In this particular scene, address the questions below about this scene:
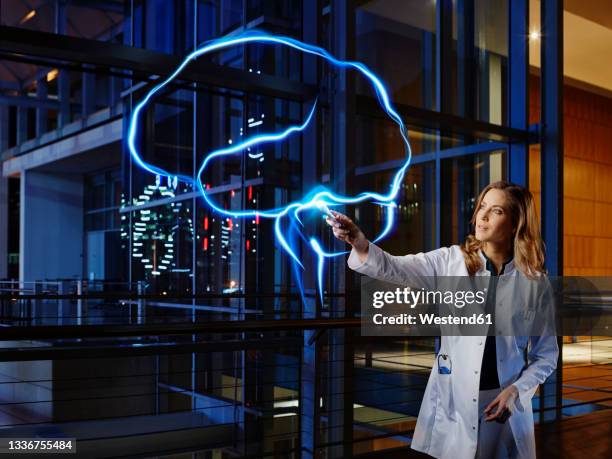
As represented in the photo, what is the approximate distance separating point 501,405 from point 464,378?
0.11 meters

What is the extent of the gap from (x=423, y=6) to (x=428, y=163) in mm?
1536

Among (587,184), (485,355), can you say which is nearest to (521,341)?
(485,355)

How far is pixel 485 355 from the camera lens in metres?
1.64

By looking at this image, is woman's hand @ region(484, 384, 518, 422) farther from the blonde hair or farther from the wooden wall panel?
the wooden wall panel

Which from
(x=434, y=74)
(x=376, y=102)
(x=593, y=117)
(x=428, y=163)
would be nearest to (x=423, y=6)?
(x=434, y=74)

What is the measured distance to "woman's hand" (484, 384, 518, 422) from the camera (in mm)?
1562

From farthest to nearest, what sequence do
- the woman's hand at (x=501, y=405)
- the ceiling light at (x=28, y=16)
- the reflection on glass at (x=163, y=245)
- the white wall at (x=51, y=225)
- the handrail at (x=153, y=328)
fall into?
the white wall at (x=51, y=225), the ceiling light at (x=28, y=16), the reflection on glass at (x=163, y=245), the handrail at (x=153, y=328), the woman's hand at (x=501, y=405)

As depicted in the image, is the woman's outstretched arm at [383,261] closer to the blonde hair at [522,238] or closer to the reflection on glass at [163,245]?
the blonde hair at [522,238]

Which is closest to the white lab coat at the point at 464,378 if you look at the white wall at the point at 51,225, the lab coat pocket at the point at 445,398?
the lab coat pocket at the point at 445,398

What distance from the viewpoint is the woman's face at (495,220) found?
170cm

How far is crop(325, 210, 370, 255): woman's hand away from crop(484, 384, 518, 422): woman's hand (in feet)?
1.46

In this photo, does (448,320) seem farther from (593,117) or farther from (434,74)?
(593,117)

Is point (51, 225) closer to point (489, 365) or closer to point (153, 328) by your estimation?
point (153, 328)

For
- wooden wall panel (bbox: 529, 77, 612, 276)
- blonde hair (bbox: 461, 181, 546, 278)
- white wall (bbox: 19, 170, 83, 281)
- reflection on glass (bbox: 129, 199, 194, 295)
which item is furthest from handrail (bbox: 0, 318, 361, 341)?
white wall (bbox: 19, 170, 83, 281)
